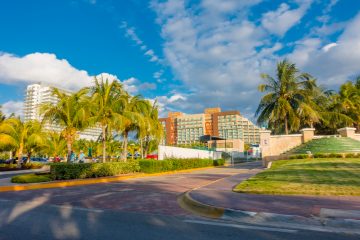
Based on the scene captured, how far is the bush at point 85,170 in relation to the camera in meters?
16.4

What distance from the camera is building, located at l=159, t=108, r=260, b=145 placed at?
179375 millimetres

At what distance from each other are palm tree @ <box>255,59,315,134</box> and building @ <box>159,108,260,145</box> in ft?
469

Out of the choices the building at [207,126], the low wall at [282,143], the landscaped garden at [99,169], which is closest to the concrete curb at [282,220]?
the landscaped garden at [99,169]

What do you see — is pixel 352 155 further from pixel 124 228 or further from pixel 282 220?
pixel 124 228

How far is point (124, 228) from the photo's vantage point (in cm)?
552

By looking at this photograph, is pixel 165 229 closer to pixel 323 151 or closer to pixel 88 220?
pixel 88 220

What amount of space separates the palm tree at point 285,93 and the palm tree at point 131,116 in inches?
603

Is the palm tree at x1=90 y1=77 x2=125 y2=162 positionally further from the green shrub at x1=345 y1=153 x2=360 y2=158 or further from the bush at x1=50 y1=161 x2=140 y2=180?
the green shrub at x1=345 y1=153 x2=360 y2=158

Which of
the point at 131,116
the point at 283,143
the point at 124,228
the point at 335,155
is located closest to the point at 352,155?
the point at 335,155

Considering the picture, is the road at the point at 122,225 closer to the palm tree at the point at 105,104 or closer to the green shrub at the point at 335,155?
the palm tree at the point at 105,104

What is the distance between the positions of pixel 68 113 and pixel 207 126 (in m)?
173

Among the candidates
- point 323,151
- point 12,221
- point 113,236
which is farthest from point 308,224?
point 323,151

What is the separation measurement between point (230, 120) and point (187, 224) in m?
176

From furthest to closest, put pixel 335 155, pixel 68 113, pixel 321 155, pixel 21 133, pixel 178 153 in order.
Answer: pixel 21 133 → pixel 178 153 → pixel 321 155 → pixel 335 155 → pixel 68 113
